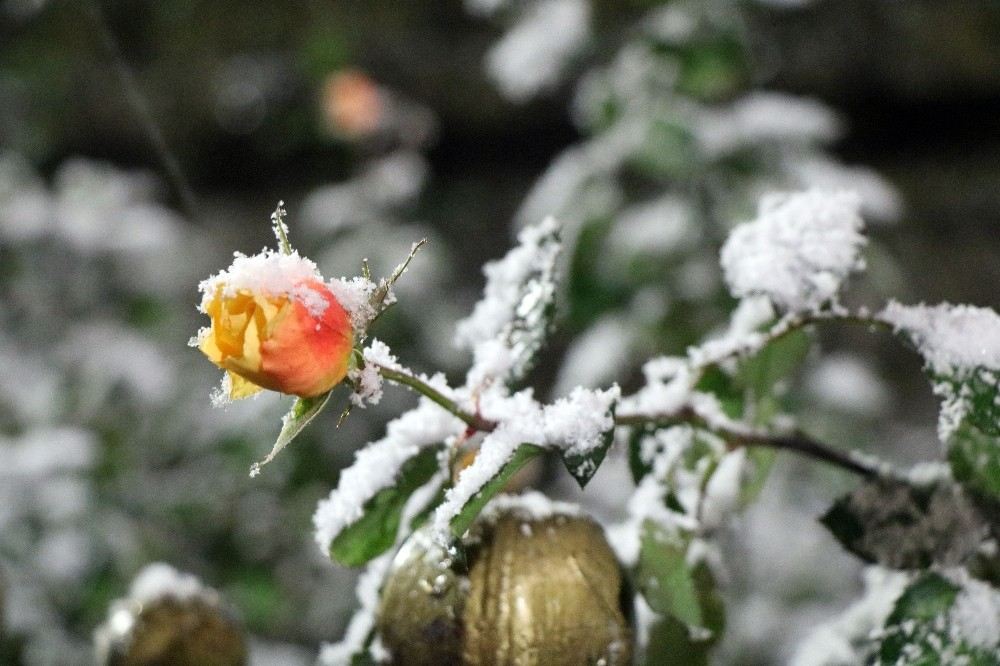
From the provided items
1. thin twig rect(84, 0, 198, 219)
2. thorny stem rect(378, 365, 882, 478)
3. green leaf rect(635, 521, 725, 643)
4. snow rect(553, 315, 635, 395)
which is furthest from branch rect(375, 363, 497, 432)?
thin twig rect(84, 0, 198, 219)

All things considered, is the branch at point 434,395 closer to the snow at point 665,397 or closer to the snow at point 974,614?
the snow at point 665,397

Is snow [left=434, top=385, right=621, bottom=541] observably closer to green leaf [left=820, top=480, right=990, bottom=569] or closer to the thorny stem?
the thorny stem

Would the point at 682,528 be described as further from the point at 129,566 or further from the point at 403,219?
the point at 403,219

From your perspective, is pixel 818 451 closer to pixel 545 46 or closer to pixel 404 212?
pixel 545 46

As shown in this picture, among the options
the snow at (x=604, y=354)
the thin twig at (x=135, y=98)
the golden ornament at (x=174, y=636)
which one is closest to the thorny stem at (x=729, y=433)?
the golden ornament at (x=174, y=636)

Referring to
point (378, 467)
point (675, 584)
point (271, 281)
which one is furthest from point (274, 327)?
point (675, 584)

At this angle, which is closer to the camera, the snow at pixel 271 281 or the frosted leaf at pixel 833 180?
the snow at pixel 271 281
